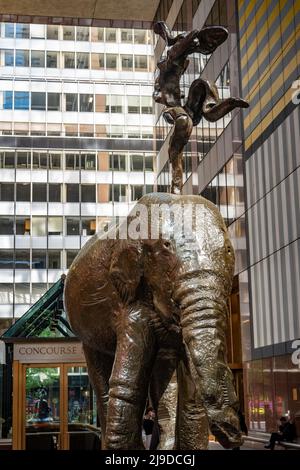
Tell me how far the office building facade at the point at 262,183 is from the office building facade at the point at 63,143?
1690 cm

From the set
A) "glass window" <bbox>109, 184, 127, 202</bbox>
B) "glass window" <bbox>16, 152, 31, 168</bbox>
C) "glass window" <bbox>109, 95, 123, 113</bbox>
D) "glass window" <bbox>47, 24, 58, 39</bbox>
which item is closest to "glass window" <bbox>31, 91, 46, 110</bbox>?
"glass window" <bbox>16, 152, 31, 168</bbox>

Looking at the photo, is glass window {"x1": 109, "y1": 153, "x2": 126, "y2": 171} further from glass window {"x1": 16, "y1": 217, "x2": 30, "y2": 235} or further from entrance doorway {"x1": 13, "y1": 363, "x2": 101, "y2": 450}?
entrance doorway {"x1": 13, "y1": 363, "x2": 101, "y2": 450}

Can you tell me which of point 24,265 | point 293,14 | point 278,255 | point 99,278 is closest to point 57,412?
point 99,278

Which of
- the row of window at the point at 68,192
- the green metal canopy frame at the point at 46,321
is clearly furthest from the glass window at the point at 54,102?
the green metal canopy frame at the point at 46,321

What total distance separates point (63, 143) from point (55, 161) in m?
1.22

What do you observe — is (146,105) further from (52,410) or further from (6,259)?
(52,410)

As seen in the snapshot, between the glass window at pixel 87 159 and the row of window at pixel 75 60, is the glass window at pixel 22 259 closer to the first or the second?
the glass window at pixel 87 159

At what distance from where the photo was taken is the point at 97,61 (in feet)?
154

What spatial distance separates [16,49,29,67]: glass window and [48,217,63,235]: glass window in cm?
950

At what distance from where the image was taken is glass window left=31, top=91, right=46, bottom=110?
4581 centimetres

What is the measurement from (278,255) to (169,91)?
1690 centimetres

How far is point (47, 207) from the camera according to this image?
153ft

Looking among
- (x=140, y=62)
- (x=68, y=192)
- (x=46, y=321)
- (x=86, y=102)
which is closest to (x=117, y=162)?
(x=68, y=192)

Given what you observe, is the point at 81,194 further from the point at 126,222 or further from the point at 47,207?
the point at 126,222
